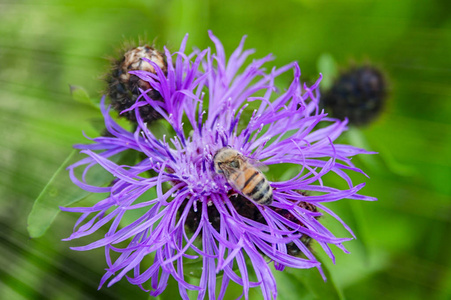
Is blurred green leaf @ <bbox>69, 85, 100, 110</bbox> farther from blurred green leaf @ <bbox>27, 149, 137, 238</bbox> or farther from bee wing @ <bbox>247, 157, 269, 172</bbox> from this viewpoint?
bee wing @ <bbox>247, 157, 269, 172</bbox>

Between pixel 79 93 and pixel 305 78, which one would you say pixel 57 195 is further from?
pixel 305 78

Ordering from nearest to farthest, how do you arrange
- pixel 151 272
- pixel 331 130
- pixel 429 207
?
pixel 151 272
pixel 331 130
pixel 429 207

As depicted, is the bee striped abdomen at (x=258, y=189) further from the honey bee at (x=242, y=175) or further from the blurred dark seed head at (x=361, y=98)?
the blurred dark seed head at (x=361, y=98)

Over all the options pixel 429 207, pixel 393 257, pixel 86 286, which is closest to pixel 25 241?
pixel 86 286

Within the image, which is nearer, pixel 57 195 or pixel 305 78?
pixel 57 195

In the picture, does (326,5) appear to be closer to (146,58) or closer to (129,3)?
(129,3)

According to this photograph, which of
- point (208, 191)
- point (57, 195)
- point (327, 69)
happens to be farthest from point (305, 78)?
point (57, 195)
